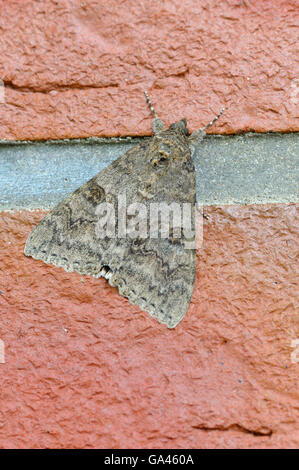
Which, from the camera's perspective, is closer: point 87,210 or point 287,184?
point 287,184

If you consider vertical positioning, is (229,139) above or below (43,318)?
above

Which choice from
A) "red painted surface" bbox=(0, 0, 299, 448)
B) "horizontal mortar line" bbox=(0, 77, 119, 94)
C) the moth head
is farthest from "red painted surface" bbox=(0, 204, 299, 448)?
"horizontal mortar line" bbox=(0, 77, 119, 94)

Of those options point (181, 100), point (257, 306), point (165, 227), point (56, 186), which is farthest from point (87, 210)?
point (257, 306)

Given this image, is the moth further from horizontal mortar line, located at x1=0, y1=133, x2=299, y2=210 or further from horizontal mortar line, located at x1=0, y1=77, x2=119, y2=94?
horizontal mortar line, located at x1=0, y1=77, x2=119, y2=94

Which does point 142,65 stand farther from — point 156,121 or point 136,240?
point 136,240

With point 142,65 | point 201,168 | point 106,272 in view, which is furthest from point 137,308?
point 142,65

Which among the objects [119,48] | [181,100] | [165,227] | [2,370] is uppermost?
[119,48]

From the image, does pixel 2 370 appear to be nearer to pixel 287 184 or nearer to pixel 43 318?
pixel 43 318

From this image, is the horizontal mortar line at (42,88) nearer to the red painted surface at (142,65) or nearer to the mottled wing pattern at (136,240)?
the red painted surface at (142,65)
